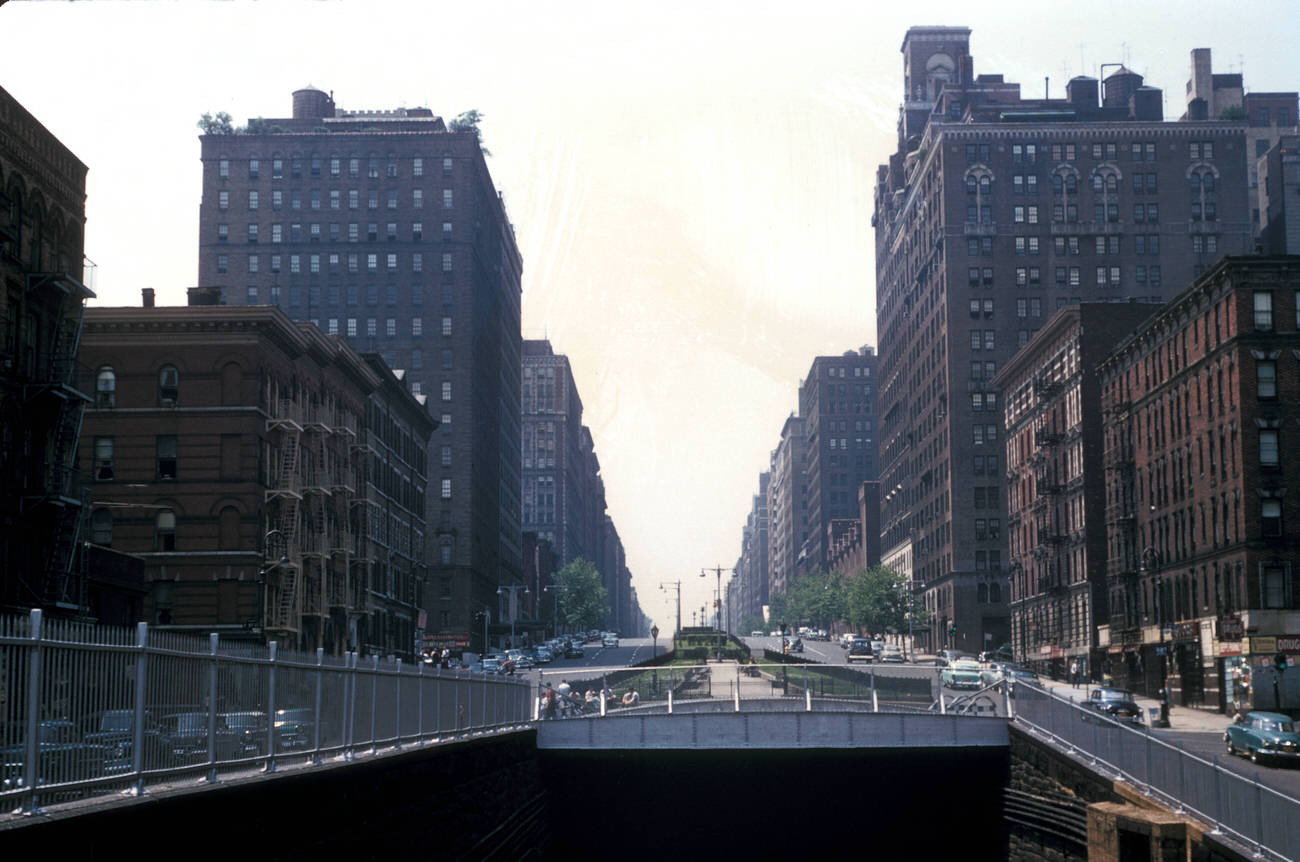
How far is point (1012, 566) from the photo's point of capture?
479ft

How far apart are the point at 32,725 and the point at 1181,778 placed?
849 inches

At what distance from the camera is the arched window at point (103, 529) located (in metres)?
77.6

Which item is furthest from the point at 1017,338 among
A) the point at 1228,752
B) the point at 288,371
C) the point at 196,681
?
the point at 196,681

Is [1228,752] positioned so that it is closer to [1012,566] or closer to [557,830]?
[557,830]

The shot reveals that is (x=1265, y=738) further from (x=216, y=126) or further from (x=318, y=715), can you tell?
(x=216, y=126)

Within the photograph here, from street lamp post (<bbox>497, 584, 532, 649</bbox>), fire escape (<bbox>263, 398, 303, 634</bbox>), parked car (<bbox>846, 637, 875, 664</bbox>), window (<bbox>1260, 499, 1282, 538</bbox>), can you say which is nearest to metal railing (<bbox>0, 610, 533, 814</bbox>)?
fire escape (<bbox>263, 398, 303, 634</bbox>)

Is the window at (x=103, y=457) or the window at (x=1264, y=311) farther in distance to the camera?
the window at (x=1264, y=311)

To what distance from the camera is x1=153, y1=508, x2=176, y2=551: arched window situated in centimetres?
7775

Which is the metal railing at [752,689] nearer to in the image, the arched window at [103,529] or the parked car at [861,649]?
the arched window at [103,529]

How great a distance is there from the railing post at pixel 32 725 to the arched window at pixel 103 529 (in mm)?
66173

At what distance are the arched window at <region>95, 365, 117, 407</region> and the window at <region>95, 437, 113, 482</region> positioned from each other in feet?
5.52

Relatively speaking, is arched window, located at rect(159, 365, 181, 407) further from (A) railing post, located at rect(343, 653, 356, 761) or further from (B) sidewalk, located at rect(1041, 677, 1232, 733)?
(A) railing post, located at rect(343, 653, 356, 761)

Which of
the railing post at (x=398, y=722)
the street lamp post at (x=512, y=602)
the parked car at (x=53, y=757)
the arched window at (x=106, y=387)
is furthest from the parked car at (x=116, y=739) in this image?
the street lamp post at (x=512, y=602)

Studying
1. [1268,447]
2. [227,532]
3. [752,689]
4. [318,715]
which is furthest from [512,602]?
[318,715]
